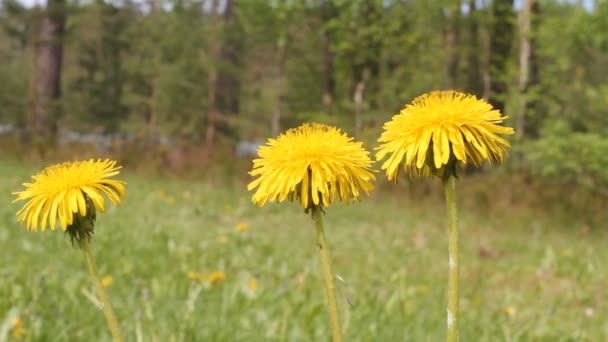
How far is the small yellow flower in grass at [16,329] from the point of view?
2.09m

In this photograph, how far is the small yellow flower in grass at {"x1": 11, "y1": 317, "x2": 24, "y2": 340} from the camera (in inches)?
82.2

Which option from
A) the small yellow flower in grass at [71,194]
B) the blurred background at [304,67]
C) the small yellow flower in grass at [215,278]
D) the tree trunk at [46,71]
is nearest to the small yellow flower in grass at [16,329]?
the small yellow flower in grass at [215,278]

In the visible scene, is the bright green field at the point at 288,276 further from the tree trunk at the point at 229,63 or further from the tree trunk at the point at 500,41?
the tree trunk at the point at 229,63

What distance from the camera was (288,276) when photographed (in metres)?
3.81

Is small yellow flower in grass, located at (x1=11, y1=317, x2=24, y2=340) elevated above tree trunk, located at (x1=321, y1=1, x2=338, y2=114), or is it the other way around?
tree trunk, located at (x1=321, y1=1, x2=338, y2=114)

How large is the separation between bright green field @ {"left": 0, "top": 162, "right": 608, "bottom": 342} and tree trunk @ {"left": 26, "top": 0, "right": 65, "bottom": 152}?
5.27 meters

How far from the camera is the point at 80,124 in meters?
17.7

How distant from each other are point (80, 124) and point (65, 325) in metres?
16.5

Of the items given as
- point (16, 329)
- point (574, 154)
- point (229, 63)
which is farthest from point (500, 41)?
point (16, 329)

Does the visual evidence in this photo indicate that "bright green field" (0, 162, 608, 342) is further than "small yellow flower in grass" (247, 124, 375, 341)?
Yes

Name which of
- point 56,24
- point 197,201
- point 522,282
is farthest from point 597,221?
point 56,24

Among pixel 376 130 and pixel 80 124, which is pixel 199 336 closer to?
pixel 376 130

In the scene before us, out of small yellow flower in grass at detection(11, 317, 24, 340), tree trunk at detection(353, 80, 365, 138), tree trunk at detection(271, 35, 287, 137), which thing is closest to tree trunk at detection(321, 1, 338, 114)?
tree trunk at detection(271, 35, 287, 137)

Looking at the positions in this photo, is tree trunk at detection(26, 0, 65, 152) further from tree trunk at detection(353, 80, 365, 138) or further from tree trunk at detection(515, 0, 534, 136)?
tree trunk at detection(515, 0, 534, 136)
